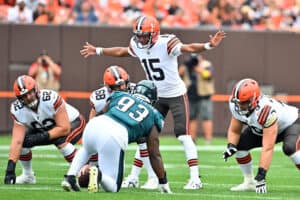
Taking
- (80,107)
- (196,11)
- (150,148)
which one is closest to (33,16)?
(80,107)

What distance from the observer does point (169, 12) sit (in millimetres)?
21938

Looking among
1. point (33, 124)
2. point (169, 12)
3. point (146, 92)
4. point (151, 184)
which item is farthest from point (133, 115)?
point (169, 12)

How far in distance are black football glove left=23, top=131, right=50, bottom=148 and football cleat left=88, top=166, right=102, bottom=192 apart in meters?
1.75

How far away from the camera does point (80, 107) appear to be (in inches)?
812

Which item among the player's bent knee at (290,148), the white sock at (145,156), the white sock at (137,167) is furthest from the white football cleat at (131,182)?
the player's bent knee at (290,148)

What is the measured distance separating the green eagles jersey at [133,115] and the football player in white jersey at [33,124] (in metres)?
1.50

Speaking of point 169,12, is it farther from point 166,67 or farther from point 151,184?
point 151,184

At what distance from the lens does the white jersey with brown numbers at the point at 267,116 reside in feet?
34.6

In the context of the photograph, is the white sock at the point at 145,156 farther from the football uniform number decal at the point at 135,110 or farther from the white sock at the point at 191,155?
the football uniform number decal at the point at 135,110

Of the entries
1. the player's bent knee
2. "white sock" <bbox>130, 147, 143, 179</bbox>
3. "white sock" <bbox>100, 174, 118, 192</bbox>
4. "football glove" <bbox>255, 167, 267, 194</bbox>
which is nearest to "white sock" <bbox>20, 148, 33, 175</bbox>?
"white sock" <bbox>130, 147, 143, 179</bbox>

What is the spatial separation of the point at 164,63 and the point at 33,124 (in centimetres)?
167

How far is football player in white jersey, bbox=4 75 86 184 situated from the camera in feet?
36.2

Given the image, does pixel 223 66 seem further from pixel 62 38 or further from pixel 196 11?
pixel 62 38

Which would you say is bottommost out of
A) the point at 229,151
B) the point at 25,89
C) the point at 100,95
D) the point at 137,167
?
the point at 137,167
